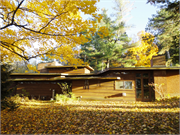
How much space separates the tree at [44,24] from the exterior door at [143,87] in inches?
337

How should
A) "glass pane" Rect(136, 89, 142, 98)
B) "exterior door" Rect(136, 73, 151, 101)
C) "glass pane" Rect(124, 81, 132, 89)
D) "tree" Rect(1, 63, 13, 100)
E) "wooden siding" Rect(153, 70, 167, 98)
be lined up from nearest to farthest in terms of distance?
"tree" Rect(1, 63, 13, 100) < "wooden siding" Rect(153, 70, 167, 98) < "exterior door" Rect(136, 73, 151, 101) < "glass pane" Rect(136, 89, 142, 98) < "glass pane" Rect(124, 81, 132, 89)

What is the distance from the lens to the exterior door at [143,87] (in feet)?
41.0

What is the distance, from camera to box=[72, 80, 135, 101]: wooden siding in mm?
12680

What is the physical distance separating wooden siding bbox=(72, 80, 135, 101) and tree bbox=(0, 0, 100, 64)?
6.93 metres

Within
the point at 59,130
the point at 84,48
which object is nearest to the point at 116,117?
the point at 59,130

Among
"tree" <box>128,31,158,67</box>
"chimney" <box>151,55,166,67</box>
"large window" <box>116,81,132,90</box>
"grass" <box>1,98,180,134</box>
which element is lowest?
"grass" <box>1,98,180,134</box>

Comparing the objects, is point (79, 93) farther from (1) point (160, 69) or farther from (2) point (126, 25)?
(2) point (126, 25)

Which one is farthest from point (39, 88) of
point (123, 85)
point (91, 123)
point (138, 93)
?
point (138, 93)

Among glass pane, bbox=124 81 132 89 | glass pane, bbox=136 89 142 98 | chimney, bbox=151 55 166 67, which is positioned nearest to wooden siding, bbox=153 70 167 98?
chimney, bbox=151 55 166 67

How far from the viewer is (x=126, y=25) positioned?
22266 millimetres

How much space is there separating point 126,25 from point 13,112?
69.1ft

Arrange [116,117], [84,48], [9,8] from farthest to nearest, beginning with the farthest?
[84,48] < [116,117] < [9,8]

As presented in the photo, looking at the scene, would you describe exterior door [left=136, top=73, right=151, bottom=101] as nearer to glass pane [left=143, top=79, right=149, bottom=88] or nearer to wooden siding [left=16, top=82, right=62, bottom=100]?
glass pane [left=143, top=79, right=149, bottom=88]

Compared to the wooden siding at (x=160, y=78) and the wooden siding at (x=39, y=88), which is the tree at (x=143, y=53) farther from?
the wooden siding at (x=39, y=88)
